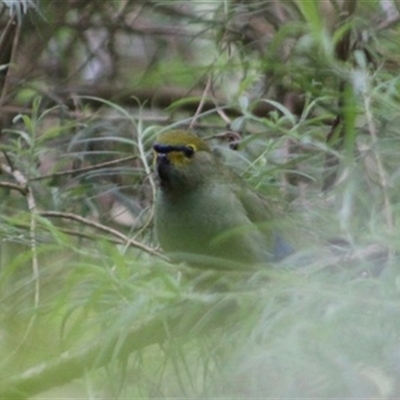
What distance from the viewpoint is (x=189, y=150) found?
2047 millimetres

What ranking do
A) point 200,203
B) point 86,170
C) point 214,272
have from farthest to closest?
point 86,170
point 200,203
point 214,272

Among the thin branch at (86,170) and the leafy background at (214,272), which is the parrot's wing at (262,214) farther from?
the thin branch at (86,170)

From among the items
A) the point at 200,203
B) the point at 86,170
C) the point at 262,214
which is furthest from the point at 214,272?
the point at 86,170

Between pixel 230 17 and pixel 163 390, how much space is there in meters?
1.16

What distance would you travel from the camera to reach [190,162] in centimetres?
205

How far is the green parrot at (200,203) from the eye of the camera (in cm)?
177

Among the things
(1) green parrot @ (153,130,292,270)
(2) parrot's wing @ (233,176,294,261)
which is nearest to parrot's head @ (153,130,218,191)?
(1) green parrot @ (153,130,292,270)

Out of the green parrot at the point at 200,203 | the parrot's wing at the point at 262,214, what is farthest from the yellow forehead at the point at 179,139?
the parrot's wing at the point at 262,214

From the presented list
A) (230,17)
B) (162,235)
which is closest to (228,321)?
(162,235)

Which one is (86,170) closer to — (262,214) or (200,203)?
(200,203)

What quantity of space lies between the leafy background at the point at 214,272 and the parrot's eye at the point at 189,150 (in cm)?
6

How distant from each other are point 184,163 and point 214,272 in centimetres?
87

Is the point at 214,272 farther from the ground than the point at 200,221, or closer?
farther from the ground

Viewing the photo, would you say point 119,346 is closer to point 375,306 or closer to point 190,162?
point 375,306
